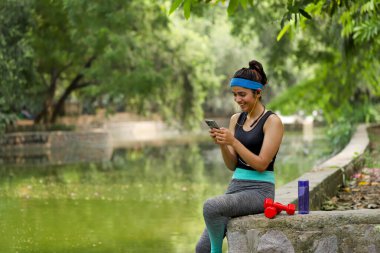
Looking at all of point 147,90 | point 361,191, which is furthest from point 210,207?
point 147,90

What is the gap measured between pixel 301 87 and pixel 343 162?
37.7 ft

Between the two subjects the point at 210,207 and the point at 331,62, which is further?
the point at 331,62

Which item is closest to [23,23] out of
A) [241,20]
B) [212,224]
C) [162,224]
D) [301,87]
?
[241,20]

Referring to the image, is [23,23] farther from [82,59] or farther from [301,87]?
[301,87]

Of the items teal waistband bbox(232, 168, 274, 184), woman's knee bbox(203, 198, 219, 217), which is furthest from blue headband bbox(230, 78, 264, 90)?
woman's knee bbox(203, 198, 219, 217)

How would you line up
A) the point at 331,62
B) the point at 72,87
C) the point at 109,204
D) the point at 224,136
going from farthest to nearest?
the point at 72,87 < the point at 331,62 < the point at 109,204 < the point at 224,136

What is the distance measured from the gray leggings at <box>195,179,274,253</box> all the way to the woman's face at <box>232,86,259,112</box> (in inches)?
22.4

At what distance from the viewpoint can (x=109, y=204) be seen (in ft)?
52.6

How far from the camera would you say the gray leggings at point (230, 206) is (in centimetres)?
578

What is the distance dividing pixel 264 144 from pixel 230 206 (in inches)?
20.3

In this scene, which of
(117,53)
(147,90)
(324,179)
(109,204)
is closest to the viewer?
(324,179)

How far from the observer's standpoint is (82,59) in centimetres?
3878

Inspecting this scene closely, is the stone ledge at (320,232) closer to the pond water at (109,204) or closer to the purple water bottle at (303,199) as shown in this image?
the purple water bottle at (303,199)

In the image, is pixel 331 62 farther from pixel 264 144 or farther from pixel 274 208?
pixel 274 208
